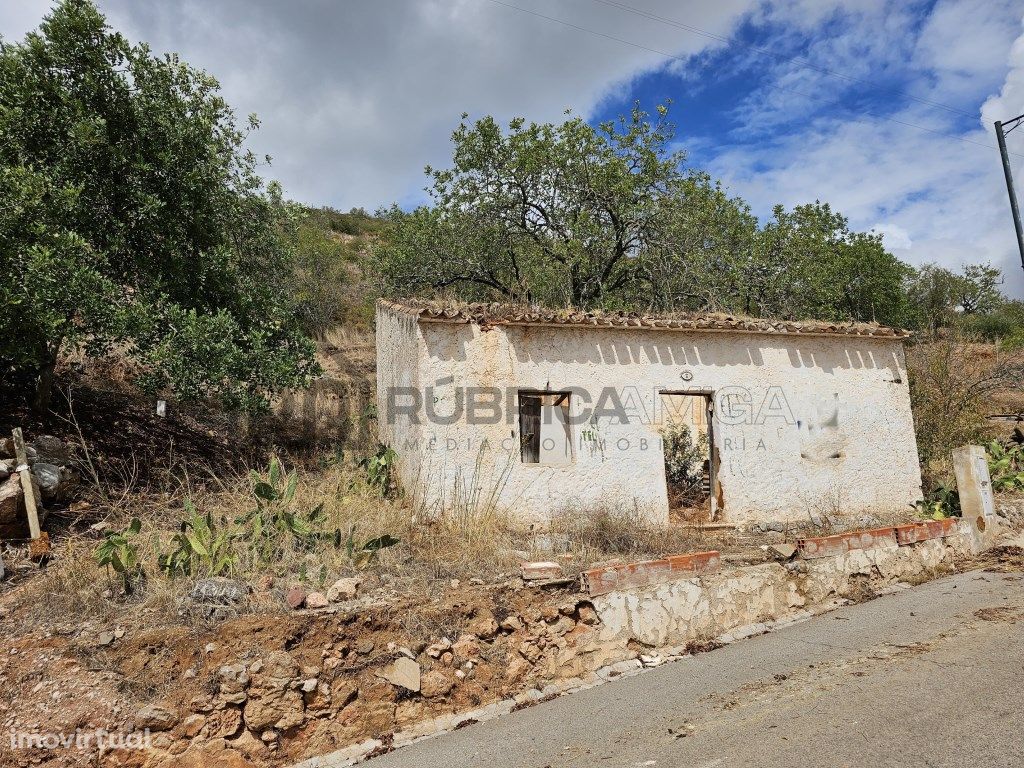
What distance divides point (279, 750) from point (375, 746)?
28.1 inches

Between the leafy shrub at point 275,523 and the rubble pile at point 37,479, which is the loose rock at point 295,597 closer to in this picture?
the leafy shrub at point 275,523

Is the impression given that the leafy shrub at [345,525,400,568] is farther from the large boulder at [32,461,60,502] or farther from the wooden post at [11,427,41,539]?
the large boulder at [32,461,60,502]

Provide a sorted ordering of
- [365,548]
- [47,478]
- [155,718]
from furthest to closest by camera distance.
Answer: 1. [47,478]
2. [365,548]
3. [155,718]

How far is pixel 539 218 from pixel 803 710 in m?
13.6

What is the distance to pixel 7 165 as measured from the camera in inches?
313

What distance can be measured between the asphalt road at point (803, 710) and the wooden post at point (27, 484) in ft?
15.8

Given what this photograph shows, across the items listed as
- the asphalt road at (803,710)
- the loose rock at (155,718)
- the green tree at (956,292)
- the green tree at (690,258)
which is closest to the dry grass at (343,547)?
the loose rock at (155,718)

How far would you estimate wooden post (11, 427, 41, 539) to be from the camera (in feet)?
21.8

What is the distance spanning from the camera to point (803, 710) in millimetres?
4340

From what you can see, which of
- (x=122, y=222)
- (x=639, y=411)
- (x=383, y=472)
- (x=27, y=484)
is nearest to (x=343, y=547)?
(x=383, y=472)

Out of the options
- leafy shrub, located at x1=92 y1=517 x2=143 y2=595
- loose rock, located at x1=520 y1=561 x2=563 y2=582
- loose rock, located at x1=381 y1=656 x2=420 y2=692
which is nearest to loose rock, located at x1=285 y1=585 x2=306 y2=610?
loose rock, located at x1=381 y1=656 x2=420 y2=692

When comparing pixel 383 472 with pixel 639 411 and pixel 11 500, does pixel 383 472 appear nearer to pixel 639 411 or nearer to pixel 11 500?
pixel 639 411

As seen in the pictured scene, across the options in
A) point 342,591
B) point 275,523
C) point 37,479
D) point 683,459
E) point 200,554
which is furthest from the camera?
point 683,459

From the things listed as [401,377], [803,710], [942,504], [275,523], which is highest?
[401,377]
